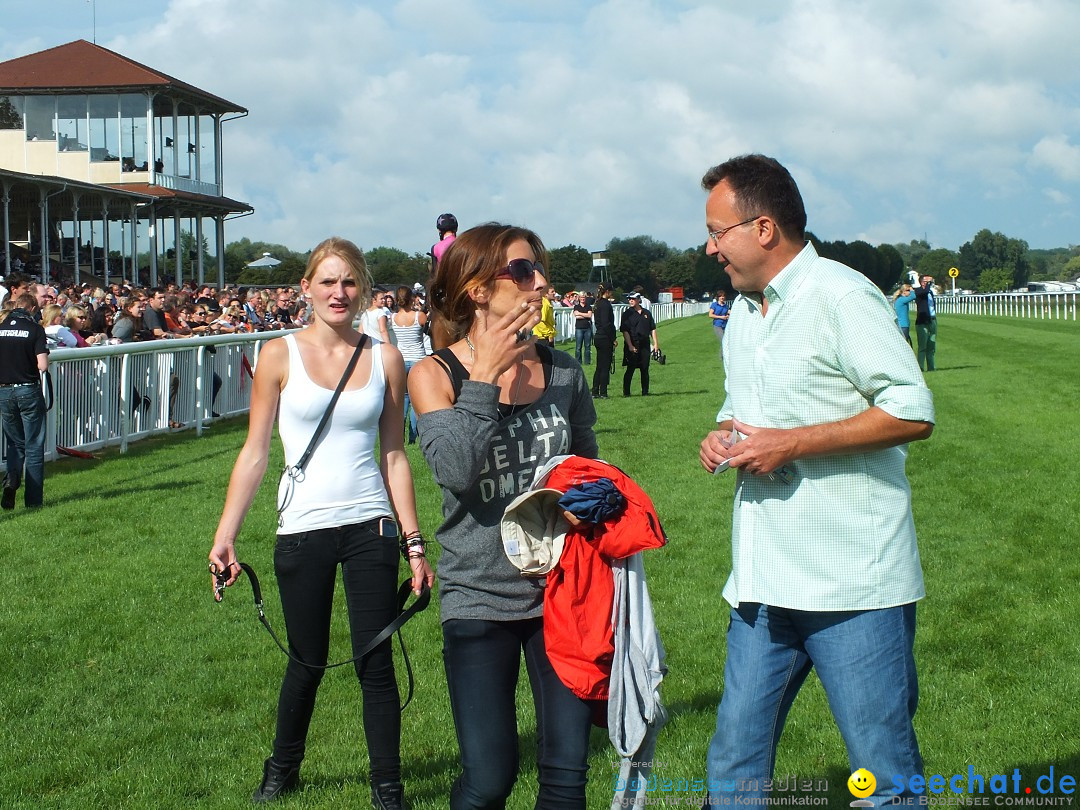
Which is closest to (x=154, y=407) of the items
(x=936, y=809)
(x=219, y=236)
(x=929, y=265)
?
(x=936, y=809)

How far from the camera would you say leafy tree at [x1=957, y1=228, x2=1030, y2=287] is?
552 ft

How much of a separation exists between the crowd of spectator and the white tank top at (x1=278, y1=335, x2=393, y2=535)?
323 inches

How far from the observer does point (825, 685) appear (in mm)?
3072

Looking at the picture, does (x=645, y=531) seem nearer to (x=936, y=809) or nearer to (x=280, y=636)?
(x=936, y=809)

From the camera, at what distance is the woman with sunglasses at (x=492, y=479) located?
3178 mm

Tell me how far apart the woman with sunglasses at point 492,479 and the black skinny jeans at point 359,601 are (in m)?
0.82

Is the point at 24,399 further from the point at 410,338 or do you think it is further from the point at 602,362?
the point at 602,362

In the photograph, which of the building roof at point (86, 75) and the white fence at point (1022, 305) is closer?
the building roof at point (86, 75)

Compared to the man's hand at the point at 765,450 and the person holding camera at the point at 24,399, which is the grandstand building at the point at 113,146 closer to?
the person holding camera at the point at 24,399

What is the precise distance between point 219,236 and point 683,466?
39.9m

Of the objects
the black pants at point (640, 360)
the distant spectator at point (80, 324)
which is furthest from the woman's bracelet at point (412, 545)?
Result: the black pants at point (640, 360)

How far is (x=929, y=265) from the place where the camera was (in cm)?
16825

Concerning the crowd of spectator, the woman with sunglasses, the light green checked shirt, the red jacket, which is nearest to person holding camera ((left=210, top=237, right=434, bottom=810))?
the woman with sunglasses

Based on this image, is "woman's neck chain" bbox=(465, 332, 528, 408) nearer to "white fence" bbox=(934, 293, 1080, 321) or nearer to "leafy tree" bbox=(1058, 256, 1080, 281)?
"white fence" bbox=(934, 293, 1080, 321)
